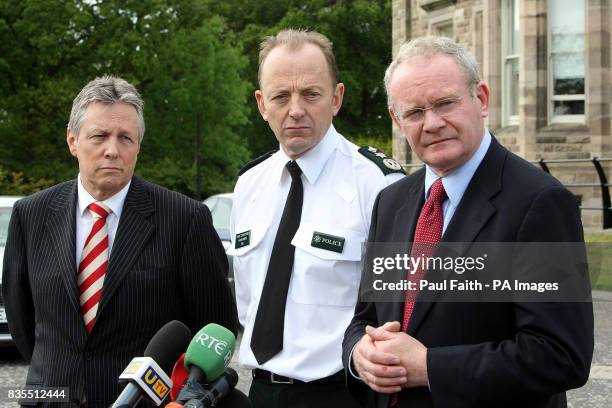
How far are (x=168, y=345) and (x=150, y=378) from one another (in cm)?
29

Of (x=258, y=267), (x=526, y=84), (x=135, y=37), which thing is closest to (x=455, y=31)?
(x=526, y=84)

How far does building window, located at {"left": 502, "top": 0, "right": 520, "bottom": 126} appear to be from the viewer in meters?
21.2

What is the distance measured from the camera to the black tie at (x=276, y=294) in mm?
3801

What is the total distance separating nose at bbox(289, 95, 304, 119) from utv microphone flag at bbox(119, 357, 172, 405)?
4.61 feet

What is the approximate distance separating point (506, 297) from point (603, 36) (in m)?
17.2

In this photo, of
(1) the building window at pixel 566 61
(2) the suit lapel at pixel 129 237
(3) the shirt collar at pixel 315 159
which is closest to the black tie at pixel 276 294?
(3) the shirt collar at pixel 315 159

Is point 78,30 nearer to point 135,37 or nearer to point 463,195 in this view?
point 135,37

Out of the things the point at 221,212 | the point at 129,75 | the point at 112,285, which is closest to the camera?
the point at 112,285

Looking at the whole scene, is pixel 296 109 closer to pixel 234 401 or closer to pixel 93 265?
pixel 93 265

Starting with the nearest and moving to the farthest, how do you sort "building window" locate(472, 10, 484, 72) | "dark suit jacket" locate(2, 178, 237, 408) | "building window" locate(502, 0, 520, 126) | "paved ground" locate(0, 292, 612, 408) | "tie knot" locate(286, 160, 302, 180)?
1. "dark suit jacket" locate(2, 178, 237, 408)
2. "tie knot" locate(286, 160, 302, 180)
3. "paved ground" locate(0, 292, 612, 408)
4. "building window" locate(502, 0, 520, 126)
5. "building window" locate(472, 10, 484, 72)

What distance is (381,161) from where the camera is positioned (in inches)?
161

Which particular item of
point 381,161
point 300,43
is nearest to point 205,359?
point 381,161
